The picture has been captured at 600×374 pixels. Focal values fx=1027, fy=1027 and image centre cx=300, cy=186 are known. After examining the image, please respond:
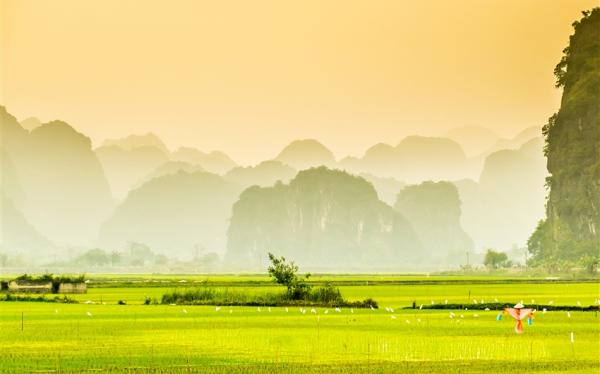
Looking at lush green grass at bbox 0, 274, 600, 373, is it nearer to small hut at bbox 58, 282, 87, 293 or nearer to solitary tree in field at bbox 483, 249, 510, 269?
small hut at bbox 58, 282, 87, 293

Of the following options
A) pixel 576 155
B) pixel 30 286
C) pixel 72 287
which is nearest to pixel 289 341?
pixel 30 286

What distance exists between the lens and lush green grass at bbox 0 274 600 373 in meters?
23.7

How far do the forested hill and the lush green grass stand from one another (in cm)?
7979

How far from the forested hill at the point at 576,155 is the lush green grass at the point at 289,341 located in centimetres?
7979

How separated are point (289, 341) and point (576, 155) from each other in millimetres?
98478

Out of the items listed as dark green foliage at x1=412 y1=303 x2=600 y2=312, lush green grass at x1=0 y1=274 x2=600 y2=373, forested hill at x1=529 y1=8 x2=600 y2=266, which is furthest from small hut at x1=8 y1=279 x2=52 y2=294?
forested hill at x1=529 y1=8 x2=600 y2=266

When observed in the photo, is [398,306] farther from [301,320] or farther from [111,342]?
[111,342]

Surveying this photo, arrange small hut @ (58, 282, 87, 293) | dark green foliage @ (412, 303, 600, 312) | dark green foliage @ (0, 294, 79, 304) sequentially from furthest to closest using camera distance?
small hut @ (58, 282, 87, 293), dark green foliage @ (0, 294, 79, 304), dark green foliage @ (412, 303, 600, 312)

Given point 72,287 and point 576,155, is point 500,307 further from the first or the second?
point 576,155

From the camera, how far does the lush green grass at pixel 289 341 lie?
23672 mm

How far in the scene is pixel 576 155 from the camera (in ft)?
399

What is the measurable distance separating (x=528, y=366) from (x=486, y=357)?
5.68ft

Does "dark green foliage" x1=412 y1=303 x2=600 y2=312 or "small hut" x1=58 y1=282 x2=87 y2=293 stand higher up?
"small hut" x1=58 y1=282 x2=87 y2=293

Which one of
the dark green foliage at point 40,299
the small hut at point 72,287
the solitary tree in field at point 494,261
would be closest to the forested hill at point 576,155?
the solitary tree in field at point 494,261
